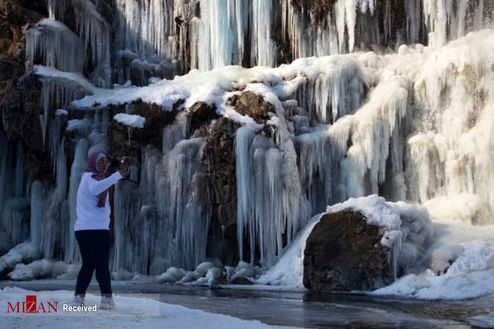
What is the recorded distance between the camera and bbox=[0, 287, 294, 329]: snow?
15.2ft

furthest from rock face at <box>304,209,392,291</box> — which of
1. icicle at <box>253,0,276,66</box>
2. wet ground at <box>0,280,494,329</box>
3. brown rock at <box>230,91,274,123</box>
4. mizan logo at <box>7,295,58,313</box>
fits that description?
icicle at <box>253,0,276,66</box>

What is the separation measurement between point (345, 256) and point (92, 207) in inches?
346

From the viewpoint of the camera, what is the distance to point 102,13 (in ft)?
80.1

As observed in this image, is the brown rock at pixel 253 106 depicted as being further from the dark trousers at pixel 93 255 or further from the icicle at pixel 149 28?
the dark trousers at pixel 93 255

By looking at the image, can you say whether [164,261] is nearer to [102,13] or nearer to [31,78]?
[31,78]

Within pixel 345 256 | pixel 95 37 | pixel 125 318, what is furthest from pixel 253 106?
pixel 125 318

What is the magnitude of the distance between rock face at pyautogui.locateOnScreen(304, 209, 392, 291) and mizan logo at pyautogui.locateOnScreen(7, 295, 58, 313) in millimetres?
8792

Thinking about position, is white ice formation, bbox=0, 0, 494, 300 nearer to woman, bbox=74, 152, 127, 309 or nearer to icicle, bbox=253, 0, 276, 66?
icicle, bbox=253, 0, 276, 66

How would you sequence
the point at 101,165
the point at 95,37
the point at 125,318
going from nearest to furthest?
1. the point at 125,318
2. the point at 101,165
3. the point at 95,37

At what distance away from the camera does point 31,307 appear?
5414mm

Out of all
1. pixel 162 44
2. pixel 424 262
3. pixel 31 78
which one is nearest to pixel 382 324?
pixel 424 262

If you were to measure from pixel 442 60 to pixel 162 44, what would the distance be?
38.0 ft

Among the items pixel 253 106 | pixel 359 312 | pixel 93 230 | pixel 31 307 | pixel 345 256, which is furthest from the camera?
pixel 253 106

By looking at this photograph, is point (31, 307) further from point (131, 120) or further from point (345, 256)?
point (131, 120)
